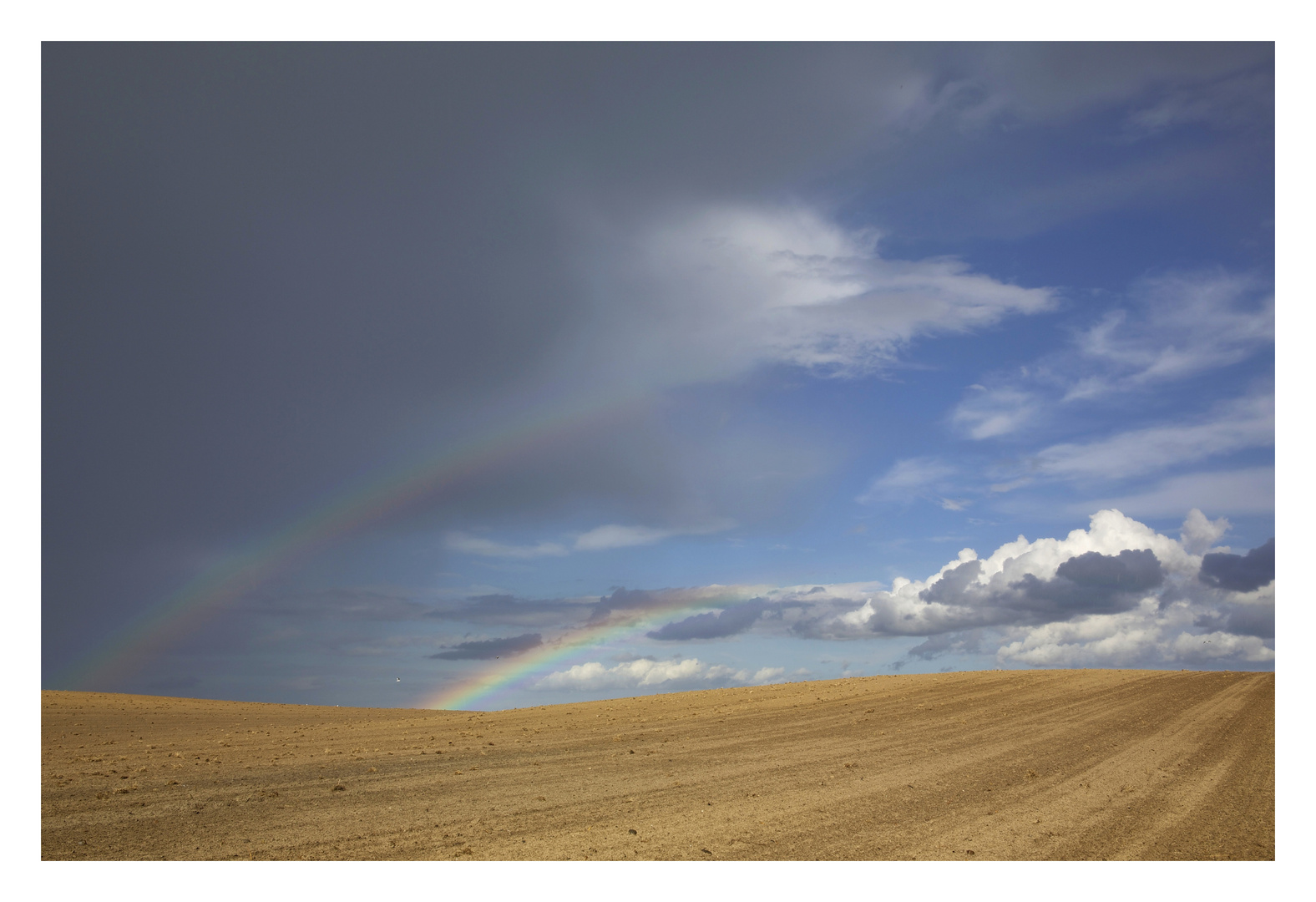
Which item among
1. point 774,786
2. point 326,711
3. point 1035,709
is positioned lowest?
point 326,711

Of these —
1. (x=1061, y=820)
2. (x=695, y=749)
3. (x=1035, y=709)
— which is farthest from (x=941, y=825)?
(x=1035, y=709)

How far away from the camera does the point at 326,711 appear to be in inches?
1775

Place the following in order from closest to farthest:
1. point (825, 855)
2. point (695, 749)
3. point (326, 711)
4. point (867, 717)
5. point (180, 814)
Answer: point (825, 855), point (180, 814), point (695, 749), point (867, 717), point (326, 711)

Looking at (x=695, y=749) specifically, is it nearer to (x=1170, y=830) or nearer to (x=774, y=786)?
(x=774, y=786)

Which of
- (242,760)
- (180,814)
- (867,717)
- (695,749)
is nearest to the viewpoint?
(180,814)

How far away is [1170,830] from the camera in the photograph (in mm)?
14258

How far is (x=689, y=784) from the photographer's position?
741 inches

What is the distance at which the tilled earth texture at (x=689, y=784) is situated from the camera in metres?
13.3

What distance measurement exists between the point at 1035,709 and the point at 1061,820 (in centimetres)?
2181

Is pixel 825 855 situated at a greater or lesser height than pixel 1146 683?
greater

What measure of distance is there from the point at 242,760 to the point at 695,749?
13.2 m

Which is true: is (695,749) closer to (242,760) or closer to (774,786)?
(774,786)

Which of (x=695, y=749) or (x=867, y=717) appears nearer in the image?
(x=695, y=749)

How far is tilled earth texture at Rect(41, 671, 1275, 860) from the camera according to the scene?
13281 millimetres
